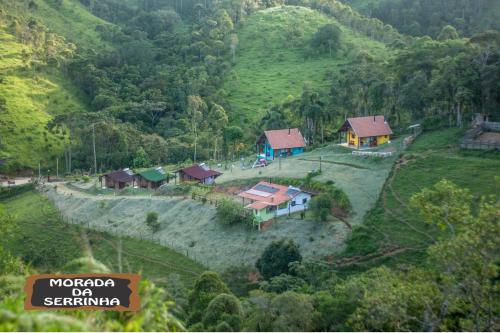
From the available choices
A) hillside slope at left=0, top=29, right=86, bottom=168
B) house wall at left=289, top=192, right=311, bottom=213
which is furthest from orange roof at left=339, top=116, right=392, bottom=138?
hillside slope at left=0, top=29, right=86, bottom=168

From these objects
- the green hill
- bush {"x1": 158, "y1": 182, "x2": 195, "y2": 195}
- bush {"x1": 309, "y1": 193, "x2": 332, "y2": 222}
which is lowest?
bush {"x1": 158, "y1": 182, "x2": 195, "y2": 195}

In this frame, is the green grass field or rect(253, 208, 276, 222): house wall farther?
the green grass field

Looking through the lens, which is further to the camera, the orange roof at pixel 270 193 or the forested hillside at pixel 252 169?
the orange roof at pixel 270 193

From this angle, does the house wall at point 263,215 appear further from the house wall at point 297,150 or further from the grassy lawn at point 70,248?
the house wall at point 297,150

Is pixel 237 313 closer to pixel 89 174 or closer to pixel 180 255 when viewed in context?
pixel 180 255

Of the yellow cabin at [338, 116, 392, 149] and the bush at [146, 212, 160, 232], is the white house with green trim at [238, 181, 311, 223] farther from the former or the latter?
the yellow cabin at [338, 116, 392, 149]

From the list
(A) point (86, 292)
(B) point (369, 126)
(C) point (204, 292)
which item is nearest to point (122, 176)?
(B) point (369, 126)

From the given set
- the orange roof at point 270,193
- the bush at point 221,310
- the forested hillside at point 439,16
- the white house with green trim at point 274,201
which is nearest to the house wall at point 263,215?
the white house with green trim at point 274,201

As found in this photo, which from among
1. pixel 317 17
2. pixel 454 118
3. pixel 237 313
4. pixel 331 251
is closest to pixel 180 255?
pixel 331 251
